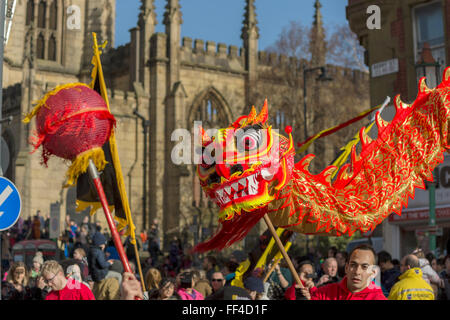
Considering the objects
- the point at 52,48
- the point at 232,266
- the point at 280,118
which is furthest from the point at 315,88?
the point at 232,266

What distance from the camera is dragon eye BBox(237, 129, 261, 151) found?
225 inches

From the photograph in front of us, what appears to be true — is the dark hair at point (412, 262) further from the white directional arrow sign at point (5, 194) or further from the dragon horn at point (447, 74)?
the white directional arrow sign at point (5, 194)

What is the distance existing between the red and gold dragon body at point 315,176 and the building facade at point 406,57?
11.5m

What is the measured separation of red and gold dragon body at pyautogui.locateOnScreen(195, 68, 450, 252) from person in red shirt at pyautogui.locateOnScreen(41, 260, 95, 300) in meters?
1.18

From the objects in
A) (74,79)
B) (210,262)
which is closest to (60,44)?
(74,79)

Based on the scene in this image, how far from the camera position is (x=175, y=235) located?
41.0m

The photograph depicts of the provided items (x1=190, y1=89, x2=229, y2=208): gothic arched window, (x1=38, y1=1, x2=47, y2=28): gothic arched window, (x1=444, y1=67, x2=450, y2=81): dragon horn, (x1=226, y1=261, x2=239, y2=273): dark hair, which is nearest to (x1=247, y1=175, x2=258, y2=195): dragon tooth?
(x1=444, y1=67, x2=450, y2=81): dragon horn

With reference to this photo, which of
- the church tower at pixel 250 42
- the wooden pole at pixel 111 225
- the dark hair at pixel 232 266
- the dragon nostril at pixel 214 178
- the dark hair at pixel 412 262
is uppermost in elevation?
the church tower at pixel 250 42

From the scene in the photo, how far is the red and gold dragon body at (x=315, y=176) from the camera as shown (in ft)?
18.7

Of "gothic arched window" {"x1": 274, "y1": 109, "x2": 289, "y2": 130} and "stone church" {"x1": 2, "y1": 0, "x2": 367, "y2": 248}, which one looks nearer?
"stone church" {"x1": 2, "y1": 0, "x2": 367, "y2": 248}

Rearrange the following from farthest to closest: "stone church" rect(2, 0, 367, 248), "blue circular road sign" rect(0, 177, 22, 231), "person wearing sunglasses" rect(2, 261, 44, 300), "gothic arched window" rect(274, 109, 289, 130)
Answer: "gothic arched window" rect(274, 109, 289, 130), "stone church" rect(2, 0, 367, 248), "person wearing sunglasses" rect(2, 261, 44, 300), "blue circular road sign" rect(0, 177, 22, 231)

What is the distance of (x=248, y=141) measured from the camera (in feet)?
18.8

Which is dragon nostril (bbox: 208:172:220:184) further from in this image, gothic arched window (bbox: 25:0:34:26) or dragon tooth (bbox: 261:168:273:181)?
gothic arched window (bbox: 25:0:34:26)

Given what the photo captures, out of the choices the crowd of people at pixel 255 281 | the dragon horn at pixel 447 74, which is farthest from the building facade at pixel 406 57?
the dragon horn at pixel 447 74
